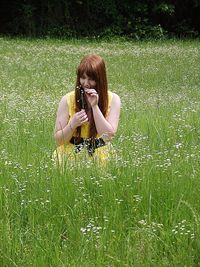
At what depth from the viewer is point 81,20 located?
3281 centimetres

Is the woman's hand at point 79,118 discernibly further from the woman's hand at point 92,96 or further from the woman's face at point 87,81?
the woman's face at point 87,81

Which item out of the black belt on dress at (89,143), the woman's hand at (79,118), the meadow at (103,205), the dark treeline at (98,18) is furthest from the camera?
the dark treeline at (98,18)

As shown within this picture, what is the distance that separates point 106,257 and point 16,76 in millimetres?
12273

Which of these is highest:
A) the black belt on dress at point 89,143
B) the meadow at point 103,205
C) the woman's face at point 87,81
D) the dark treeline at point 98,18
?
the dark treeline at point 98,18

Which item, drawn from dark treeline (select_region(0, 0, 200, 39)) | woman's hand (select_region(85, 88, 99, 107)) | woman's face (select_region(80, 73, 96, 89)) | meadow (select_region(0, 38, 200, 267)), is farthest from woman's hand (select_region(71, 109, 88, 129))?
dark treeline (select_region(0, 0, 200, 39))

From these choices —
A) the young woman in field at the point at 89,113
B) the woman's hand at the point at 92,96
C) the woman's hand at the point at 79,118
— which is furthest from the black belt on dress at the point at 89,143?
the woman's hand at the point at 92,96

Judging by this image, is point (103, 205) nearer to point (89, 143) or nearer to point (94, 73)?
point (89, 143)

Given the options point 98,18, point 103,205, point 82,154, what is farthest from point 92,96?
point 98,18

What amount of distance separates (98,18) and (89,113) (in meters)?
28.4

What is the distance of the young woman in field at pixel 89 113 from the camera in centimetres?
515

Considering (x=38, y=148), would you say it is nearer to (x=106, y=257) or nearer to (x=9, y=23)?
(x=106, y=257)

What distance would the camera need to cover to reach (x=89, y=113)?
550 centimetres

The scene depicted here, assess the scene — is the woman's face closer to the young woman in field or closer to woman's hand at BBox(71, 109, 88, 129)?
the young woman in field

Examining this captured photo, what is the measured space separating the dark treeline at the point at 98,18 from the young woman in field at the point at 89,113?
25.5 metres
